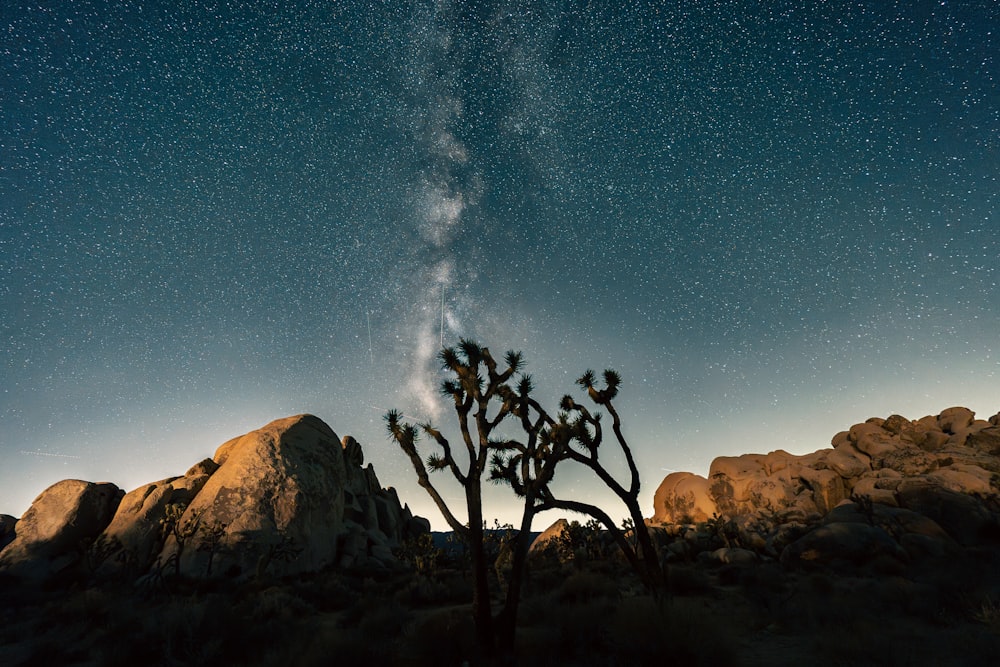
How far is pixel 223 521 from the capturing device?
87.6 feet

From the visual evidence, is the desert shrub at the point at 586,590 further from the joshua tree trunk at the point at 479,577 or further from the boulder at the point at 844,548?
the boulder at the point at 844,548

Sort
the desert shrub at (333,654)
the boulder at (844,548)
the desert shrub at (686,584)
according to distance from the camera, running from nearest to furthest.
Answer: the desert shrub at (333,654)
the desert shrub at (686,584)
the boulder at (844,548)

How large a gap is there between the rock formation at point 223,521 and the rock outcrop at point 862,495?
75.0 ft

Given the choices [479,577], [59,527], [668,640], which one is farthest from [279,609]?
[59,527]

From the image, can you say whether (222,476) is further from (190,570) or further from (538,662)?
(538,662)

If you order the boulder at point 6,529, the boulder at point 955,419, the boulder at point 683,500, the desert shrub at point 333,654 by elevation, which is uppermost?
the boulder at point 955,419

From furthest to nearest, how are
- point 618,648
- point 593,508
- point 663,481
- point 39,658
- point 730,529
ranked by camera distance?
point 663,481
point 730,529
point 593,508
point 39,658
point 618,648

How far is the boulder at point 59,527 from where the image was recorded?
1084 inches

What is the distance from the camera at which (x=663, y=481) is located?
5050 centimetres

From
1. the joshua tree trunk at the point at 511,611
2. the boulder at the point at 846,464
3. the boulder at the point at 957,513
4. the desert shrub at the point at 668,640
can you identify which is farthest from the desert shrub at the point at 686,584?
the boulder at the point at 846,464

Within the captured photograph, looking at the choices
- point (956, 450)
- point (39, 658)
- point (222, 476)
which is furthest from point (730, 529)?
point (222, 476)

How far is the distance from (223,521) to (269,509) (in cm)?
245

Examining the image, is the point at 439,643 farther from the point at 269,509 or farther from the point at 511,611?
the point at 269,509

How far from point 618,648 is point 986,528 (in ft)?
92.7
